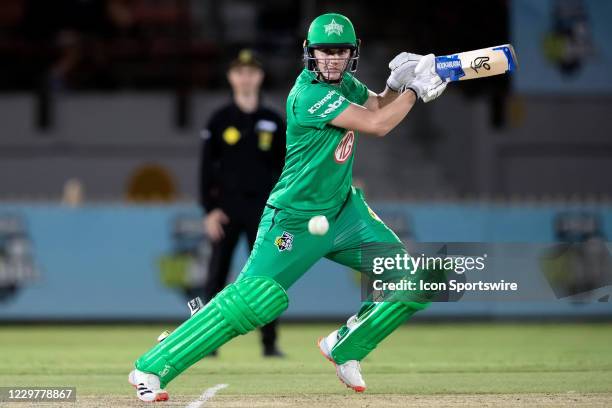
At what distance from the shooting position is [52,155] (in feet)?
56.9

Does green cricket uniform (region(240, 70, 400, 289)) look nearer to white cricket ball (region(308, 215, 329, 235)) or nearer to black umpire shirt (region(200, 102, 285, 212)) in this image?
white cricket ball (region(308, 215, 329, 235))

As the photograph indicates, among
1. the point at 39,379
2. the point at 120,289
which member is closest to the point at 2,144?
the point at 120,289

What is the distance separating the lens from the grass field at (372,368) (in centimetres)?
709

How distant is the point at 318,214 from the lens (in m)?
6.91

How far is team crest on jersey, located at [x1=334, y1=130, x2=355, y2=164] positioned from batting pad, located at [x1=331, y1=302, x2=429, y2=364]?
2.98 feet

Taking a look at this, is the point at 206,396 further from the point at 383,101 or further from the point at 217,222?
the point at 217,222

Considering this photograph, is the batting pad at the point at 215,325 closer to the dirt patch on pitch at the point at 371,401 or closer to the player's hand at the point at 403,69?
the dirt patch on pitch at the point at 371,401

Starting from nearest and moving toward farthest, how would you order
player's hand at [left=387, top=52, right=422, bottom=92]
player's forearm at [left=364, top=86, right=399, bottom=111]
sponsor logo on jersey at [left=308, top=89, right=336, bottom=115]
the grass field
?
sponsor logo on jersey at [left=308, top=89, right=336, bottom=115] < player's hand at [left=387, top=52, right=422, bottom=92] < the grass field < player's forearm at [left=364, top=86, right=399, bottom=111]

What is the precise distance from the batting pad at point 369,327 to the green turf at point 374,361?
1.10 feet

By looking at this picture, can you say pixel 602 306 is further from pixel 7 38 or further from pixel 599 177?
pixel 7 38

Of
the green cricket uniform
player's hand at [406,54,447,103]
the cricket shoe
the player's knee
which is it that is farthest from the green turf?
player's hand at [406,54,447,103]

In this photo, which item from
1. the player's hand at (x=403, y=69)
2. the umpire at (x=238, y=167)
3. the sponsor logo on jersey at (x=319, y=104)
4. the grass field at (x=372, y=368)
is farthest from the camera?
the umpire at (x=238, y=167)

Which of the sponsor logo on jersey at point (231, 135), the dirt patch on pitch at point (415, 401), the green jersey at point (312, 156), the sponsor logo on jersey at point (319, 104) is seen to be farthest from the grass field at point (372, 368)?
the sponsor logo on jersey at point (231, 135)

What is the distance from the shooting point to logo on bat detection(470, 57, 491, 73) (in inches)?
270
